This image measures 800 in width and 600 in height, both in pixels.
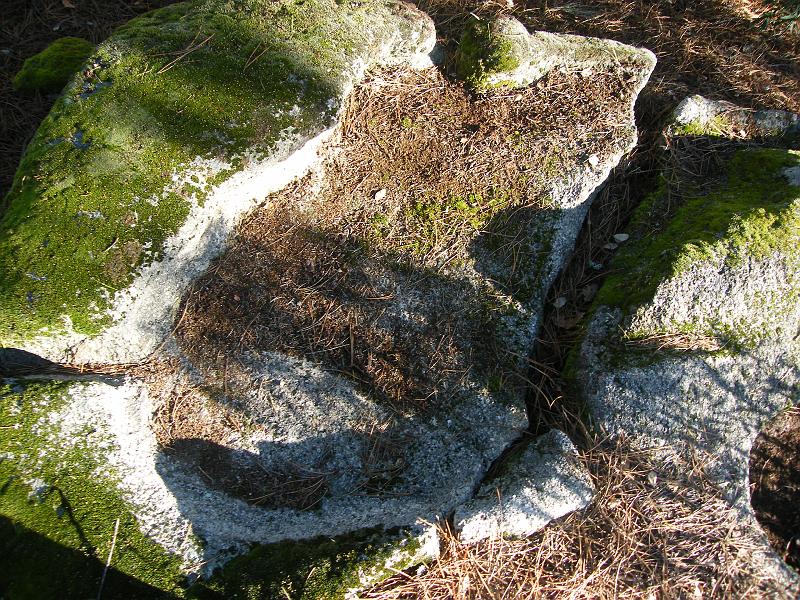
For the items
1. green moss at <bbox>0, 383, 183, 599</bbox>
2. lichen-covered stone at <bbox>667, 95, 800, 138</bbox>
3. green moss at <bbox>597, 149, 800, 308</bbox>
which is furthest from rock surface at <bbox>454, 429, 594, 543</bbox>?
lichen-covered stone at <bbox>667, 95, 800, 138</bbox>

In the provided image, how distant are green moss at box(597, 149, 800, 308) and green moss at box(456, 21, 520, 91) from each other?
50.4 inches

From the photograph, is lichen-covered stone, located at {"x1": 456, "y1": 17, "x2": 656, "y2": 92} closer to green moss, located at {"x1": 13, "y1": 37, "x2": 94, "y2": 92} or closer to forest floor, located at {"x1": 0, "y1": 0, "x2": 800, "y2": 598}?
forest floor, located at {"x1": 0, "y1": 0, "x2": 800, "y2": 598}

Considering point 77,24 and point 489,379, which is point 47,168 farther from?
point 489,379

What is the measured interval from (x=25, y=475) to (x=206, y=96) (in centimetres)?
207

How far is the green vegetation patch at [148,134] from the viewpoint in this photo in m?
2.49

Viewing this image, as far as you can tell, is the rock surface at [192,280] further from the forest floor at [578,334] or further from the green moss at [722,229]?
the green moss at [722,229]

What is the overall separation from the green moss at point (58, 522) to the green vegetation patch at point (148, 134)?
45 centimetres

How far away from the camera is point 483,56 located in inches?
126

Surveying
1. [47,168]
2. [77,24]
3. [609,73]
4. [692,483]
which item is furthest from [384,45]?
[692,483]

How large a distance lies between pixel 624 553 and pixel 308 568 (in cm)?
154

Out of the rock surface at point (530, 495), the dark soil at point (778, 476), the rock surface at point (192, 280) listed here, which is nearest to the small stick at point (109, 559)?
the rock surface at point (192, 280)

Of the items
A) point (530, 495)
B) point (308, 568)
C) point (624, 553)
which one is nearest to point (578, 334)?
point (530, 495)

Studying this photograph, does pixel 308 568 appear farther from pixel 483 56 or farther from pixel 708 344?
pixel 483 56

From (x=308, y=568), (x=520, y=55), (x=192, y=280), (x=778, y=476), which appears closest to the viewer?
(x=308, y=568)
